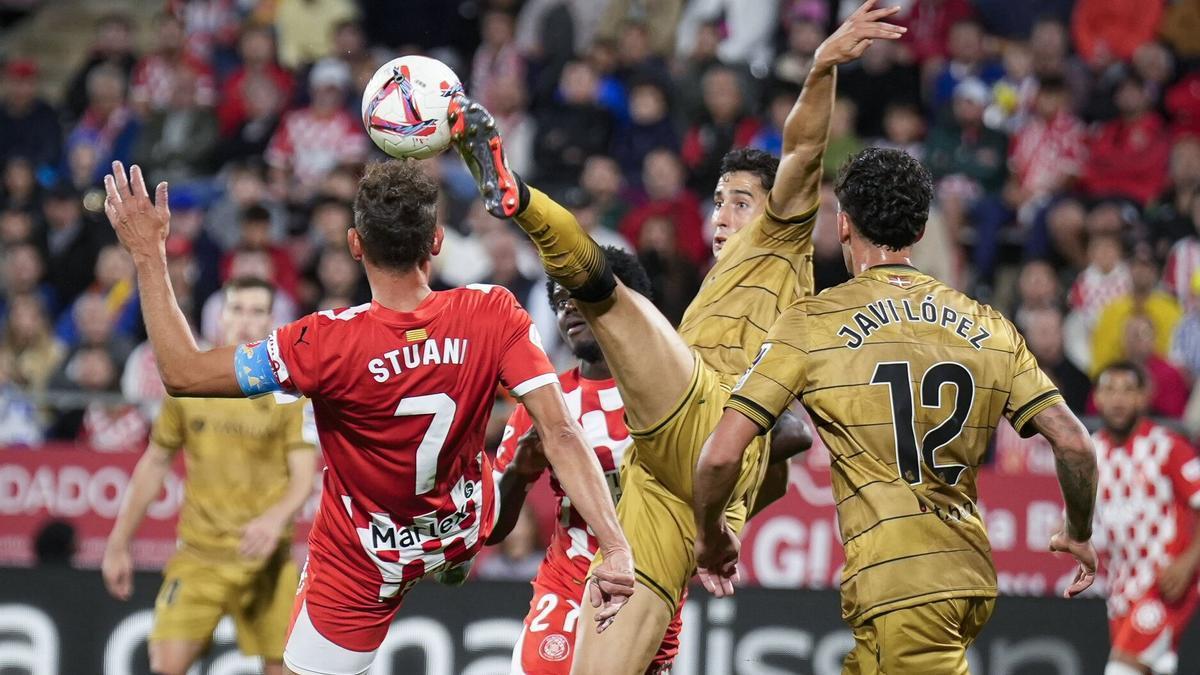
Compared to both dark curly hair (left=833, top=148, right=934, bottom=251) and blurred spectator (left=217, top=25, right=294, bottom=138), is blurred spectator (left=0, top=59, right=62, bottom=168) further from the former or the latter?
dark curly hair (left=833, top=148, right=934, bottom=251)

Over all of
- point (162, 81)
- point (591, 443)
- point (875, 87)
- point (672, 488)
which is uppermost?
point (162, 81)

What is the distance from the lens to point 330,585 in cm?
582

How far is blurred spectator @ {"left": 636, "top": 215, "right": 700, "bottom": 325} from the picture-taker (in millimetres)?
12375

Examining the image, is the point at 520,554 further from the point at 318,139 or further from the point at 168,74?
the point at 168,74

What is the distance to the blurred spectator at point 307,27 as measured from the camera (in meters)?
16.3

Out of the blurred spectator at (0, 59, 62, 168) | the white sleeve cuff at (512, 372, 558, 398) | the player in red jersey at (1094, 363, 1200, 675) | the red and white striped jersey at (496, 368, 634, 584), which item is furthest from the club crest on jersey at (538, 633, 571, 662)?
the blurred spectator at (0, 59, 62, 168)

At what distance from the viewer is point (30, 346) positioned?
13.5 m

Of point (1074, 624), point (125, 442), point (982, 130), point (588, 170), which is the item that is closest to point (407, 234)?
point (1074, 624)

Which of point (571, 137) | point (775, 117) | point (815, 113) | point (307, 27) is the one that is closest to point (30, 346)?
point (307, 27)

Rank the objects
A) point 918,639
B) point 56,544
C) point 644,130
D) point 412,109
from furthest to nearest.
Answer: point 644,130, point 56,544, point 412,109, point 918,639

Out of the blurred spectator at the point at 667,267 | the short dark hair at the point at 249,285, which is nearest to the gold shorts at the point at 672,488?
the short dark hair at the point at 249,285

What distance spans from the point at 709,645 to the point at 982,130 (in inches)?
259

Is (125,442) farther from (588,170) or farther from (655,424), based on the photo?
(655,424)

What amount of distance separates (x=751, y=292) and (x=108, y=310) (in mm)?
8633
